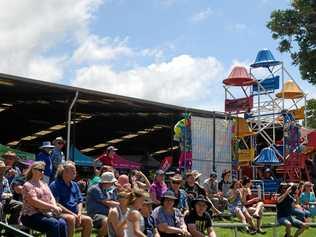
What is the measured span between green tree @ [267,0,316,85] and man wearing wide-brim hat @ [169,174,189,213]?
1103cm

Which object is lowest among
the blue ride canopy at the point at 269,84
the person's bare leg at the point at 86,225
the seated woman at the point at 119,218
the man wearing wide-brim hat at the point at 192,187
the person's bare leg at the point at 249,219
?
the person's bare leg at the point at 249,219

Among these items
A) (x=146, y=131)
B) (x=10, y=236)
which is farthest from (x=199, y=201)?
(x=146, y=131)

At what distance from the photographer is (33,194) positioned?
766cm

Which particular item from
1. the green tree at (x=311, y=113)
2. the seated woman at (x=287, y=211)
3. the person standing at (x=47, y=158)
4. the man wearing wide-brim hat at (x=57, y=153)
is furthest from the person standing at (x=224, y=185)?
the green tree at (x=311, y=113)

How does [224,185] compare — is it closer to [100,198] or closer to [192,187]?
[192,187]

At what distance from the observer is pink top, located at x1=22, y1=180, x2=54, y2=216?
25.2 ft

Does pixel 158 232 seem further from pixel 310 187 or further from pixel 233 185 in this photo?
pixel 310 187

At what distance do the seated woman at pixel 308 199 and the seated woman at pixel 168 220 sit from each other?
745 centimetres

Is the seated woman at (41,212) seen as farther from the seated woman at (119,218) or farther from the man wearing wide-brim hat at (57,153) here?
the man wearing wide-brim hat at (57,153)

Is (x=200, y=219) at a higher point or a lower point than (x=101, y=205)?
lower

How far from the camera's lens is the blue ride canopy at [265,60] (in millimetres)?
22031

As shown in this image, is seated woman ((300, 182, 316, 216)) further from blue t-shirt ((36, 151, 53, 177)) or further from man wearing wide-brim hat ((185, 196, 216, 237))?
blue t-shirt ((36, 151, 53, 177))

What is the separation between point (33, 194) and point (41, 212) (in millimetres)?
269

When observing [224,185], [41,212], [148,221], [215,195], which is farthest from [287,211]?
[41,212]
